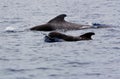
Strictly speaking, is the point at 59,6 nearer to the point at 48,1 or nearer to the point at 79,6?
the point at 79,6

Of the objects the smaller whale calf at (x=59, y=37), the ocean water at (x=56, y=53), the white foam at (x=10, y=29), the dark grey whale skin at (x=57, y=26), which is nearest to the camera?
the ocean water at (x=56, y=53)

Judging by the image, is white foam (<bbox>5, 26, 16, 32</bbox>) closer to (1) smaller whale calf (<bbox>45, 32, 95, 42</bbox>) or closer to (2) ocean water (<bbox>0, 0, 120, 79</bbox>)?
(2) ocean water (<bbox>0, 0, 120, 79</bbox>)

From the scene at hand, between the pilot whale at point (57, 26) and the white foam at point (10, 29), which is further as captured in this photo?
the pilot whale at point (57, 26)

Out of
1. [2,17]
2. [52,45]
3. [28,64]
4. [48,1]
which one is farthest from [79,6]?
[28,64]

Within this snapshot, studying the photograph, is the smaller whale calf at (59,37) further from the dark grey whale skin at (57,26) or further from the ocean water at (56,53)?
the dark grey whale skin at (57,26)

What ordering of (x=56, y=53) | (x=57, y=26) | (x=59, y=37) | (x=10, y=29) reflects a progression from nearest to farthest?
(x=56, y=53), (x=59, y=37), (x=10, y=29), (x=57, y=26)

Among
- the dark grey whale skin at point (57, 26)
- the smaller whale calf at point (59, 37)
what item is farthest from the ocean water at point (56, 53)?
the dark grey whale skin at point (57, 26)

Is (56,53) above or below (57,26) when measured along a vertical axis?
below

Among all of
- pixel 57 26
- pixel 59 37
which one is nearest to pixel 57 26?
pixel 57 26

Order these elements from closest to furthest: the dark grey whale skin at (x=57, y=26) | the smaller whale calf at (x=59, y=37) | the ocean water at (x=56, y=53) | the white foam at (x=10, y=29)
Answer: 1. the ocean water at (x=56, y=53)
2. the smaller whale calf at (x=59, y=37)
3. the white foam at (x=10, y=29)
4. the dark grey whale skin at (x=57, y=26)

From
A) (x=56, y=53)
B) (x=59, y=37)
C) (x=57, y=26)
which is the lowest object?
(x=56, y=53)

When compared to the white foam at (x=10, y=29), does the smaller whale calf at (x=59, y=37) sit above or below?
below

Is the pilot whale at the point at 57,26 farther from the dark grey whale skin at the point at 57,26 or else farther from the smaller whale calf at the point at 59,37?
the smaller whale calf at the point at 59,37

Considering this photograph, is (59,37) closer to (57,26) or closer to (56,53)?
(56,53)
